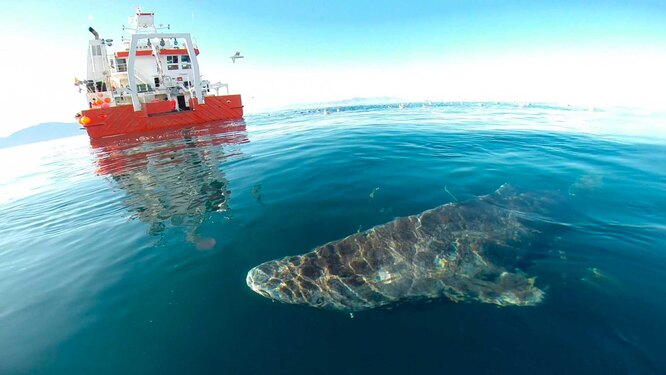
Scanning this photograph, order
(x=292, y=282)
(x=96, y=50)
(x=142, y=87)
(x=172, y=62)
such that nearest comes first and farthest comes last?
1. (x=292, y=282)
2. (x=142, y=87)
3. (x=96, y=50)
4. (x=172, y=62)

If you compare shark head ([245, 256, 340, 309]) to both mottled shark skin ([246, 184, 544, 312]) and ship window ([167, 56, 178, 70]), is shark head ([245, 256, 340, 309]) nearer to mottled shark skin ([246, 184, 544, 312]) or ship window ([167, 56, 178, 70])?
mottled shark skin ([246, 184, 544, 312])

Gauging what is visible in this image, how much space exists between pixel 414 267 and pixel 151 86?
47.3m

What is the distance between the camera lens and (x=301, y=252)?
5.89m

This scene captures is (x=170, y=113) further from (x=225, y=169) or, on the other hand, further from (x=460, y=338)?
(x=460, y=338)

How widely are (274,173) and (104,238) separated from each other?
18.6ft

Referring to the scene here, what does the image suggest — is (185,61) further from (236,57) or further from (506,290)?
(506,290)

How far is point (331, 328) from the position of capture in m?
4.11

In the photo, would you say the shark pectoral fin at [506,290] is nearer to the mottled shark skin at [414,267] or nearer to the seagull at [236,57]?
the mottled shark skin at [414,267]

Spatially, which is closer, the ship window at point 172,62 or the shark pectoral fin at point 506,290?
the shark pectoral fin at point 506,290

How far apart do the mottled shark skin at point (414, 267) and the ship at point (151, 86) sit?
38.1 m

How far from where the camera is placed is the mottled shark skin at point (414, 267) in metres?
4.71

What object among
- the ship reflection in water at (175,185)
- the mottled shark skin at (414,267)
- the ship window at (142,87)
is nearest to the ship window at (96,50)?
the ship window at (142,87)

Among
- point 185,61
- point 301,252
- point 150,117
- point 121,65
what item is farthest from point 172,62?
point 301,252

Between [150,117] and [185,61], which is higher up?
[185,61]
